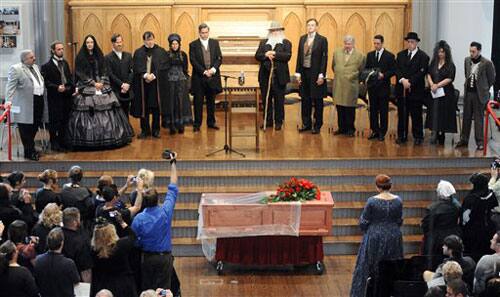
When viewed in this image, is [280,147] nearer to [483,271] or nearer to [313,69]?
[313,69]

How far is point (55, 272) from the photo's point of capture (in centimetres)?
829

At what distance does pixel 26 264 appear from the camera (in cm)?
880

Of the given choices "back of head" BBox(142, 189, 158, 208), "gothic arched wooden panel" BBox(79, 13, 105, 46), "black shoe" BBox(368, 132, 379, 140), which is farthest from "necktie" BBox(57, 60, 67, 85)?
"back of head" BBox(142, 189, 158, 208)

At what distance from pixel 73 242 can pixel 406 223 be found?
5.16 meters

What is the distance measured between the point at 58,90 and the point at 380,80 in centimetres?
452

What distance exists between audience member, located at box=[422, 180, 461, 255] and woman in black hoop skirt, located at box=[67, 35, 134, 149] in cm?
510

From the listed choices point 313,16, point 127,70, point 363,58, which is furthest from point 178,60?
point 313,16

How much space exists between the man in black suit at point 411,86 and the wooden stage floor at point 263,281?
11.0ft

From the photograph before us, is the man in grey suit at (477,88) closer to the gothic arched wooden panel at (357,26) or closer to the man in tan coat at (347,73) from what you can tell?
the man in tan coat at (347,73)

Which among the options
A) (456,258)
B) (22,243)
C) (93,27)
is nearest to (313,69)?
(93,27)

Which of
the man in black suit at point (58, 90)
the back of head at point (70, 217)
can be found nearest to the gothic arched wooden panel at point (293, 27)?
the man in black suit at point (58, 90)

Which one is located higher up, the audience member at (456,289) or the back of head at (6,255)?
the back of head at (6,255)

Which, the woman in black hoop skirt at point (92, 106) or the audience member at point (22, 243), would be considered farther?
the woman in black hoop skirt at point (92, 106)

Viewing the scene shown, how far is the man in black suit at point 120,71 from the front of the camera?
14662 millimetres
